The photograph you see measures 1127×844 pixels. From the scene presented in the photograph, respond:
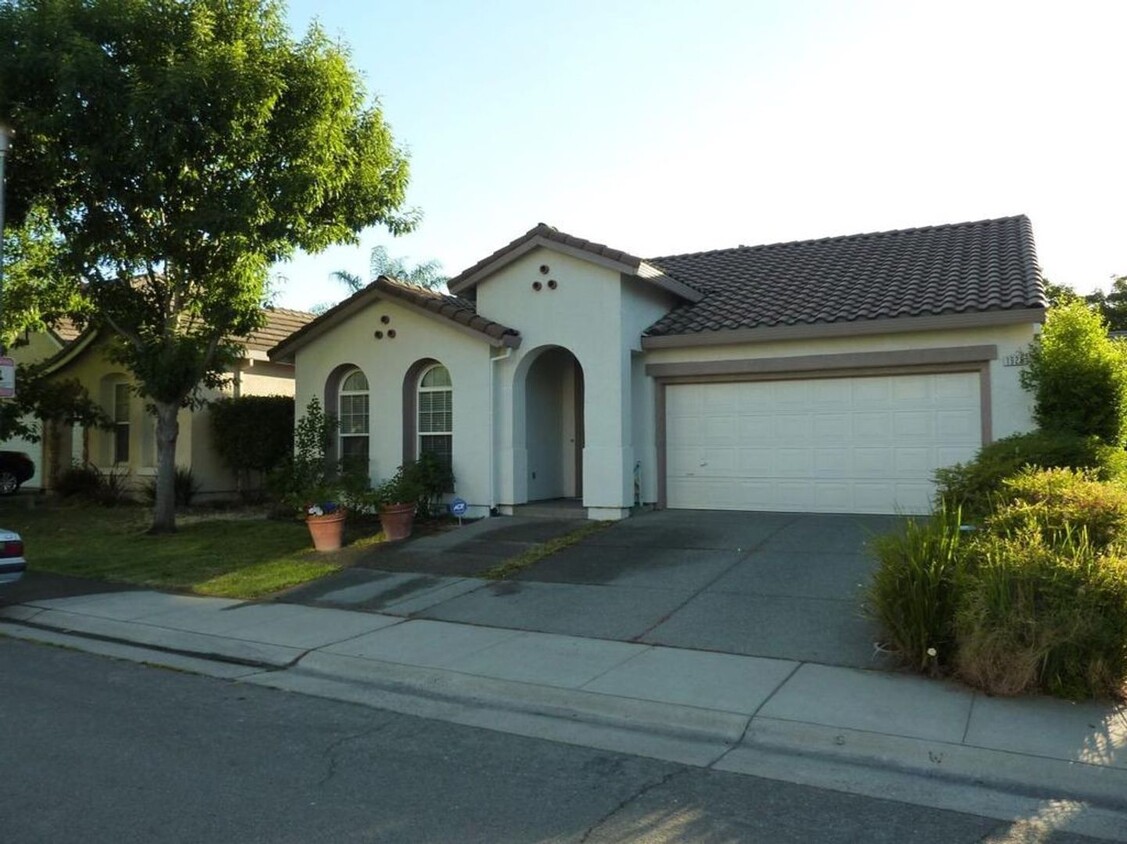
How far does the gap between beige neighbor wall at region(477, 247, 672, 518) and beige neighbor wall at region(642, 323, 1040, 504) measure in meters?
1.88

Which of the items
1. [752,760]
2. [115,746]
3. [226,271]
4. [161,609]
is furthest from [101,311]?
[752,760]

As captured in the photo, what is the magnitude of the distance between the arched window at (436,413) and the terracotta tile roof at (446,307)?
3.64 feet

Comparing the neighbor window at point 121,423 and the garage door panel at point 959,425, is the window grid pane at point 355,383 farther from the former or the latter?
the garage door panel at point 959,425

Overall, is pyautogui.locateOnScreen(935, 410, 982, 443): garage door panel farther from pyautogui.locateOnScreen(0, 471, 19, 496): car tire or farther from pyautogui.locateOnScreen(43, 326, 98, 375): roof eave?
pyautogui.locateOnScreen(0, 471, 19, 496): car tire

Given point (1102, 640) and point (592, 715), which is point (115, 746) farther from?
point (1102, 640)

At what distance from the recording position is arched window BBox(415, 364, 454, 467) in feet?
48.3

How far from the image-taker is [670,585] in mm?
9469

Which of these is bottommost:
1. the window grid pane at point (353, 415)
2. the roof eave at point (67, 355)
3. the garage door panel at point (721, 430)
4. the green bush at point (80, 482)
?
the green bush at point (80, 482)

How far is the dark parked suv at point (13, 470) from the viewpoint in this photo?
22203 mm

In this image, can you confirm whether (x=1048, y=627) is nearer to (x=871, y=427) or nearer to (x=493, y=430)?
(x=871, y=427)

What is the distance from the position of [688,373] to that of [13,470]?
18036 millimetres

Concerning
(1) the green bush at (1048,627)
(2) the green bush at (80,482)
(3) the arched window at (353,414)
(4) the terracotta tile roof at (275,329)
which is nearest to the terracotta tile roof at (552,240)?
(3) the arched window at (353,414)

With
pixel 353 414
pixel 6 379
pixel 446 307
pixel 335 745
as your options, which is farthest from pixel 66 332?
pixel 335 745

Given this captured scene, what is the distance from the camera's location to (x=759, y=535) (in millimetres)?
11531
